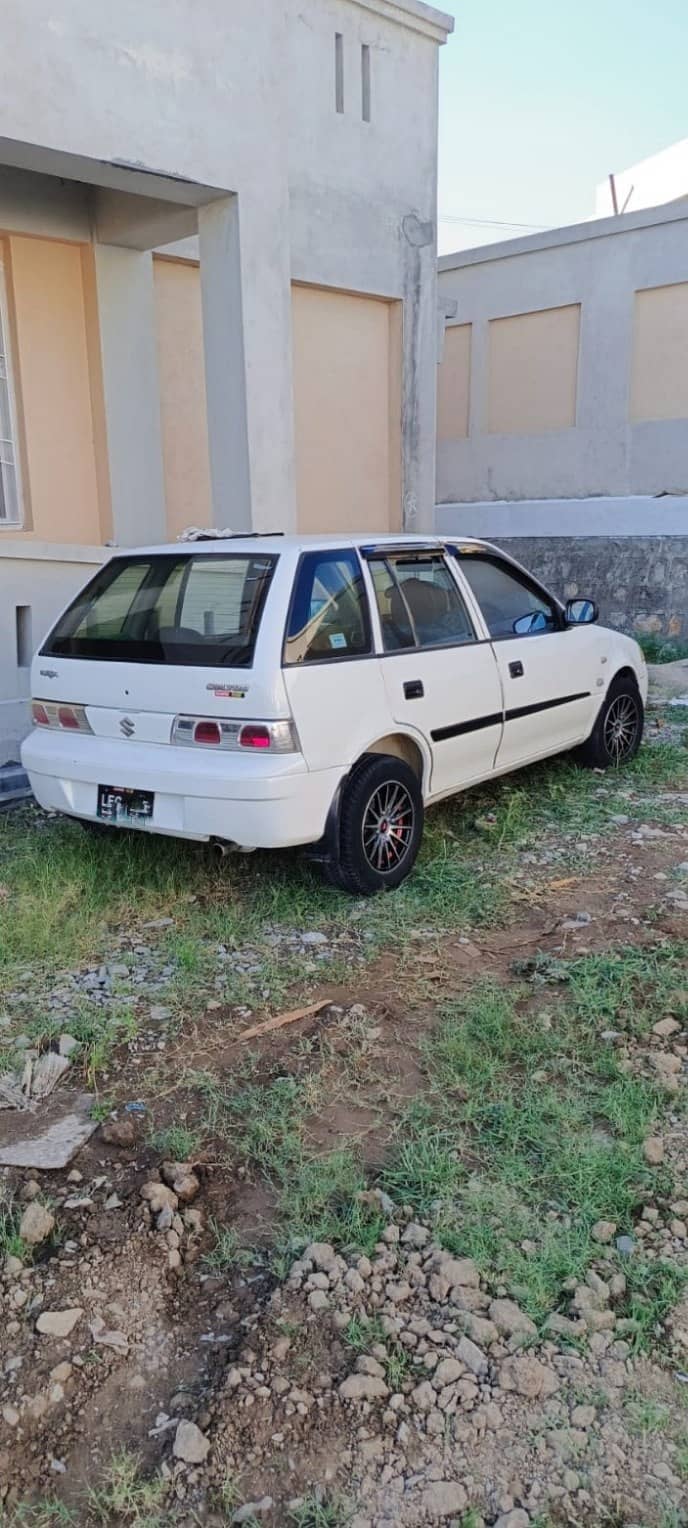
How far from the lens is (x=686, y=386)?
519 inches

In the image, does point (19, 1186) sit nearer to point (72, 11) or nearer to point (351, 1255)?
point (351, 1255)

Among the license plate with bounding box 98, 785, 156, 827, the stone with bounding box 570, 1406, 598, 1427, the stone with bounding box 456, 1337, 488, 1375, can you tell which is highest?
the license plate with bounding box 98, 785, 156, 827

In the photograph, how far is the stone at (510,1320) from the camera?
8.55 feet

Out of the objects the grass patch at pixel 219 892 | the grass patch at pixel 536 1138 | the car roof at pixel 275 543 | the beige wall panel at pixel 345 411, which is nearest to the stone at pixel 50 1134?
the grass patch at pixel 219 892

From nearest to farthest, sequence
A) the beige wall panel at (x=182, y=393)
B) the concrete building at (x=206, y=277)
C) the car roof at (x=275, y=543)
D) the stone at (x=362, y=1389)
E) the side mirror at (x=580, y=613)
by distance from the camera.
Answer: the stone at (x=362, y=1389)
the car roof at (x=275, y=543)
the side mirror at (x=580, y=613)
the concrete building at (x=206, y=277)
the beige wall panel at (x=182, y=393)

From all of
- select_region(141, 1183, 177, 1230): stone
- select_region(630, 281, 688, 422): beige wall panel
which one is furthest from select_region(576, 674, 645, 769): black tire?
select_region(630, 281, 688, 422): beige wall panel

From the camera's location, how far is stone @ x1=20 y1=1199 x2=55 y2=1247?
115 inches

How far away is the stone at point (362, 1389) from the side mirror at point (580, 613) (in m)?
4.87

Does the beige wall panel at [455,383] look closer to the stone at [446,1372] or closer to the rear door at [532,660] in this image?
the rear door at [532,660]

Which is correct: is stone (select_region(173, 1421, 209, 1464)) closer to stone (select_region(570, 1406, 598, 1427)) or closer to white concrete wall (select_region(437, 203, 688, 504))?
stone (select_region(570, 1406, 598, 1427))

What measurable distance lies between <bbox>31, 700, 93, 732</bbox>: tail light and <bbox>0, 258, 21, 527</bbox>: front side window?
11.3 feet

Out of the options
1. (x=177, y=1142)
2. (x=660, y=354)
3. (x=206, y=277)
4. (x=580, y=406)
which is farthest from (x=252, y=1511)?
(x=580, y=406)

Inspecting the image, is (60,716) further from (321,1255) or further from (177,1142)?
(321,1255)

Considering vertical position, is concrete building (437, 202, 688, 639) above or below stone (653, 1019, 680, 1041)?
above
